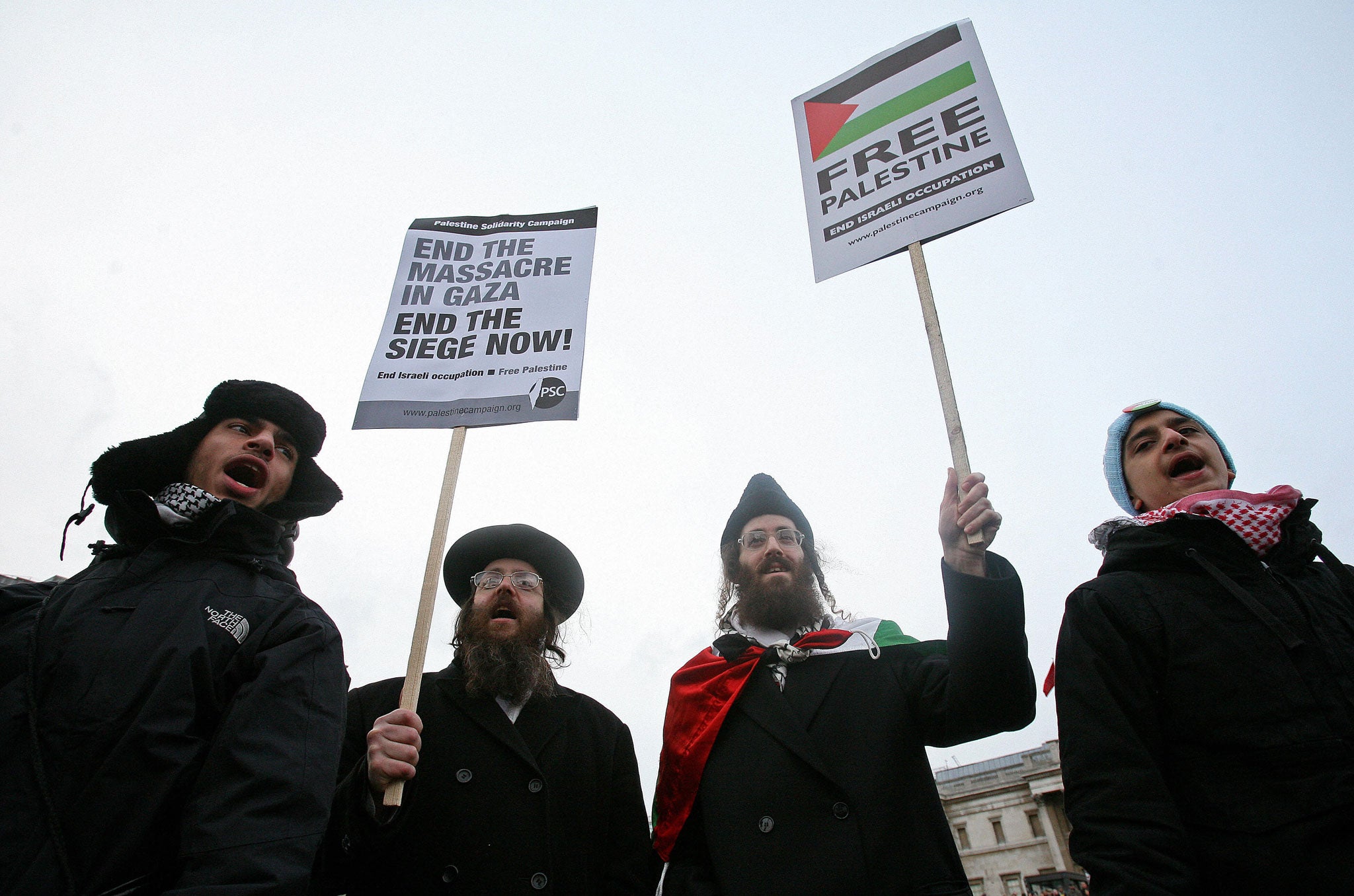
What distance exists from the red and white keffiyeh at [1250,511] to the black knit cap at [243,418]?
10.6 ft

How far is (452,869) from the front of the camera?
120 inches

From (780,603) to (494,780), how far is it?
1.58 meters

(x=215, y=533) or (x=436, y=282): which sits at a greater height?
(x=436, y=282)

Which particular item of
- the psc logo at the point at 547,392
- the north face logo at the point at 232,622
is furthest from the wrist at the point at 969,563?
the north face logo at the point at 232,622

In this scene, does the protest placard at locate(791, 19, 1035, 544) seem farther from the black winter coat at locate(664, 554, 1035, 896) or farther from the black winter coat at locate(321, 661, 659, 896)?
the black winter coat at locate(321, 661, 659, 896)

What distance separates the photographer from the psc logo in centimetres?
398

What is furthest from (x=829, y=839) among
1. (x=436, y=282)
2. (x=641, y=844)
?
(x=436, y=282)

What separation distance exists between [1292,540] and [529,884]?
3018mm

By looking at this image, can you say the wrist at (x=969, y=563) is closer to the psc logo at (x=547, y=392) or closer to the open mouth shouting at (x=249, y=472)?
the psc logo at (x=547, y=392)

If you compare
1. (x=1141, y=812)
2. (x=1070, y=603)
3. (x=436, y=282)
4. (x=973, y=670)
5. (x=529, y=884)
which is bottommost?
(x=529, y=884)

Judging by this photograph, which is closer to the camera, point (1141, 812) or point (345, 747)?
point (1141, 812)

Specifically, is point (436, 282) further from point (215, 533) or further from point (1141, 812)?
point (1141, 812)

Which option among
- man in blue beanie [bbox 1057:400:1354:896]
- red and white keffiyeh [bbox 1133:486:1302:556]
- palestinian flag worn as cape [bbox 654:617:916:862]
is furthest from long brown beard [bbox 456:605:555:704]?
red and white keffiyeh [bbox 1133:486:1302:556]

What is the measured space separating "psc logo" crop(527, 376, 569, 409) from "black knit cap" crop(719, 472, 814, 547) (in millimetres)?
1323
